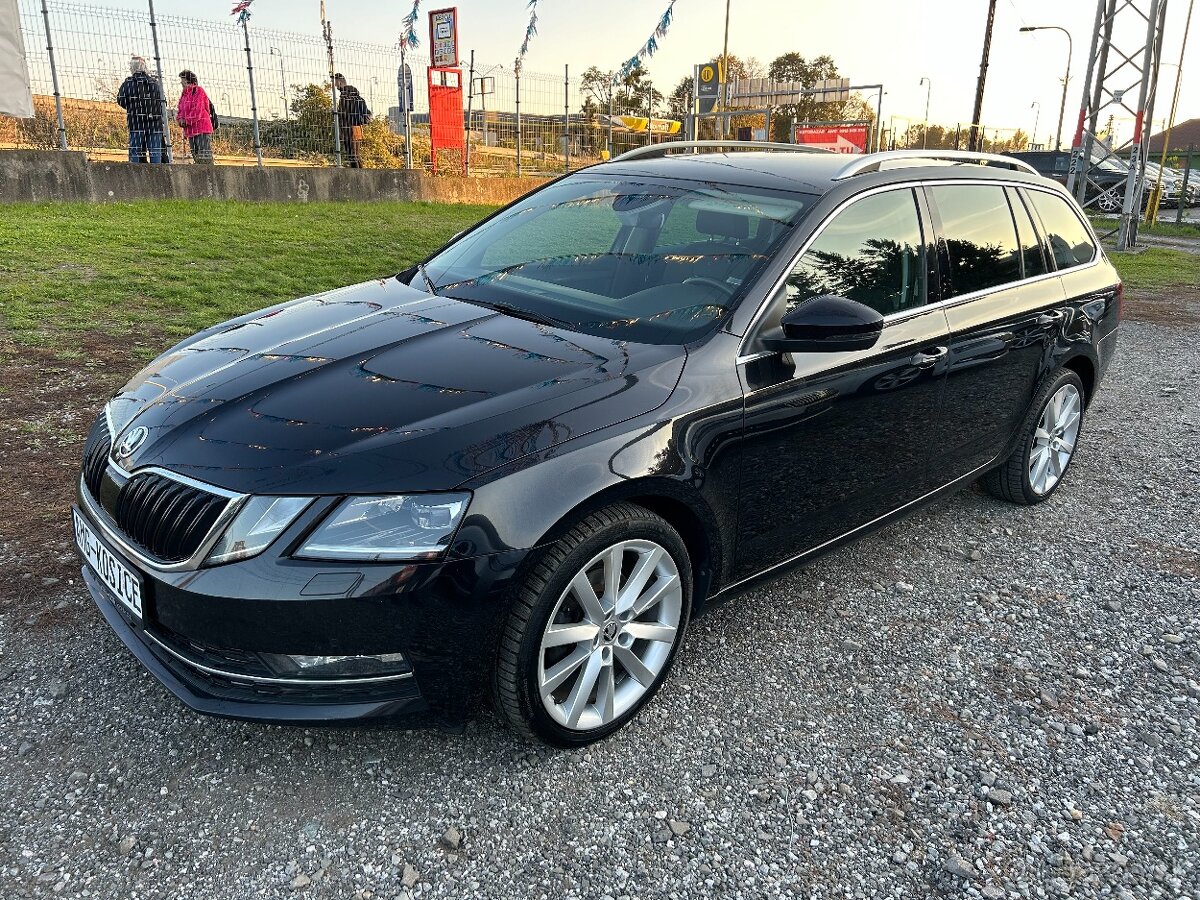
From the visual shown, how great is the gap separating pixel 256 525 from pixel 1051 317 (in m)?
3.66

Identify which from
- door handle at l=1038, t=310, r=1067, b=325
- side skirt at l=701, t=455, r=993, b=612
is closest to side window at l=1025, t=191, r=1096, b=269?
door handle at l=1038, t=310, r=1067, b=325

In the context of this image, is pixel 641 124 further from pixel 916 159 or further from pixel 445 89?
pixel 916 159

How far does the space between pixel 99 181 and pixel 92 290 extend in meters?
5.40

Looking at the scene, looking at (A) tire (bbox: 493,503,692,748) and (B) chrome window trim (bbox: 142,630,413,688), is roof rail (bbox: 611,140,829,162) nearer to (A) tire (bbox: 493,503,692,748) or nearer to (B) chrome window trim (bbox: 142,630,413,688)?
(A) tire (bbox: 493,503,692,748)

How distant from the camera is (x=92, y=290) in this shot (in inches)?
295

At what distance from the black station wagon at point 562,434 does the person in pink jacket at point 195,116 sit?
10687 millimetres

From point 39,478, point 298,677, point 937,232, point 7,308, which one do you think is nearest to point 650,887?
point 298,677

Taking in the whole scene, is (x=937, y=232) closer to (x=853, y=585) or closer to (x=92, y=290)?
(x=853, y=585)

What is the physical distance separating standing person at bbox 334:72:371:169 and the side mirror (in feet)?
43.3

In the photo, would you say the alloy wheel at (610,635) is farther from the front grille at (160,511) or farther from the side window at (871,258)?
the side window at (871,258)

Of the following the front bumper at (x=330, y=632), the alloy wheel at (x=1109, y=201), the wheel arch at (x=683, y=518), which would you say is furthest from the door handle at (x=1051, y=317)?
the alloy wheel at (x=1109, y=201)

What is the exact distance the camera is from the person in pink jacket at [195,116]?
492 inches

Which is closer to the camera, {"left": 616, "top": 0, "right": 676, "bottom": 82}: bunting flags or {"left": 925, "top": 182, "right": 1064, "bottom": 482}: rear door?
{"left": 925, "top": 182, "right": 1064, "bottom": 482}: rear door

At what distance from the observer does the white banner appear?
10750 millimetres
